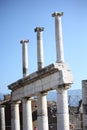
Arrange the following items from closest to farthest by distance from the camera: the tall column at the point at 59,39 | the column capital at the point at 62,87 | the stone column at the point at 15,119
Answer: the column capital at the point at 62,87, the tall column at the point at 59,39, the stone column at the point at 15,119

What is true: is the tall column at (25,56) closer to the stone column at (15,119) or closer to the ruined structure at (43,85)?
the ruined structure at (43,85)

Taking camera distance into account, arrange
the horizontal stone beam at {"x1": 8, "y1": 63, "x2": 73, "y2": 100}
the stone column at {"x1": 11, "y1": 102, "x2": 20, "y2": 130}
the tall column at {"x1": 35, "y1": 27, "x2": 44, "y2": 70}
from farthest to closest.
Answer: the stone column at {"x1": 11, "y1": 102, "x2": 20, "y2": 130}
the tall column at {"x1": 35, "y1": 27, "x2": 44, "y2": 70}
the horizontal stone beam at {"x1": 8, "y1": 63, "x2": 73, "y2": 100}

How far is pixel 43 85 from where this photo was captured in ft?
75.0

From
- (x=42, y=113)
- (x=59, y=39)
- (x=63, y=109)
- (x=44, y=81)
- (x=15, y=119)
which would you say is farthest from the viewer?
(x=15, y=119)

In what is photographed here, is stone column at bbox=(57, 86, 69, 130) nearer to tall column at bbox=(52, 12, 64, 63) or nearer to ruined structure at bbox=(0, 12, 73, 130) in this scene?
ruined structure at bbox=(0, 12, 73, 130)

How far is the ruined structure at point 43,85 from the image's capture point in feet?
67.2

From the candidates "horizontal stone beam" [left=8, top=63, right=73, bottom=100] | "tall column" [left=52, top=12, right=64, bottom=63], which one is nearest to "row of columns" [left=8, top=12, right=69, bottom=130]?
"tall column" [left=52, top=12, right=64, bottom=63]

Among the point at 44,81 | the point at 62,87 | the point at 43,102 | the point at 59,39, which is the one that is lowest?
the point at 43,102

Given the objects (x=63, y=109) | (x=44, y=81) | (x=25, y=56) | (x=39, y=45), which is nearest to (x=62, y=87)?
(x=63, y=109)

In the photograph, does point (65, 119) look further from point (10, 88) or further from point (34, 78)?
point (10, 88)

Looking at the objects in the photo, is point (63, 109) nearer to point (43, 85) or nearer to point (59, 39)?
point (43, 85)

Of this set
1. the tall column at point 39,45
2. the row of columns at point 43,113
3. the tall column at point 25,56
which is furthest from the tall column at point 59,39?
the tall column at point 25,56

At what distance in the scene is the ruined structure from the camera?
67.2 feet

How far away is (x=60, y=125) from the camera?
20547 millimetres
